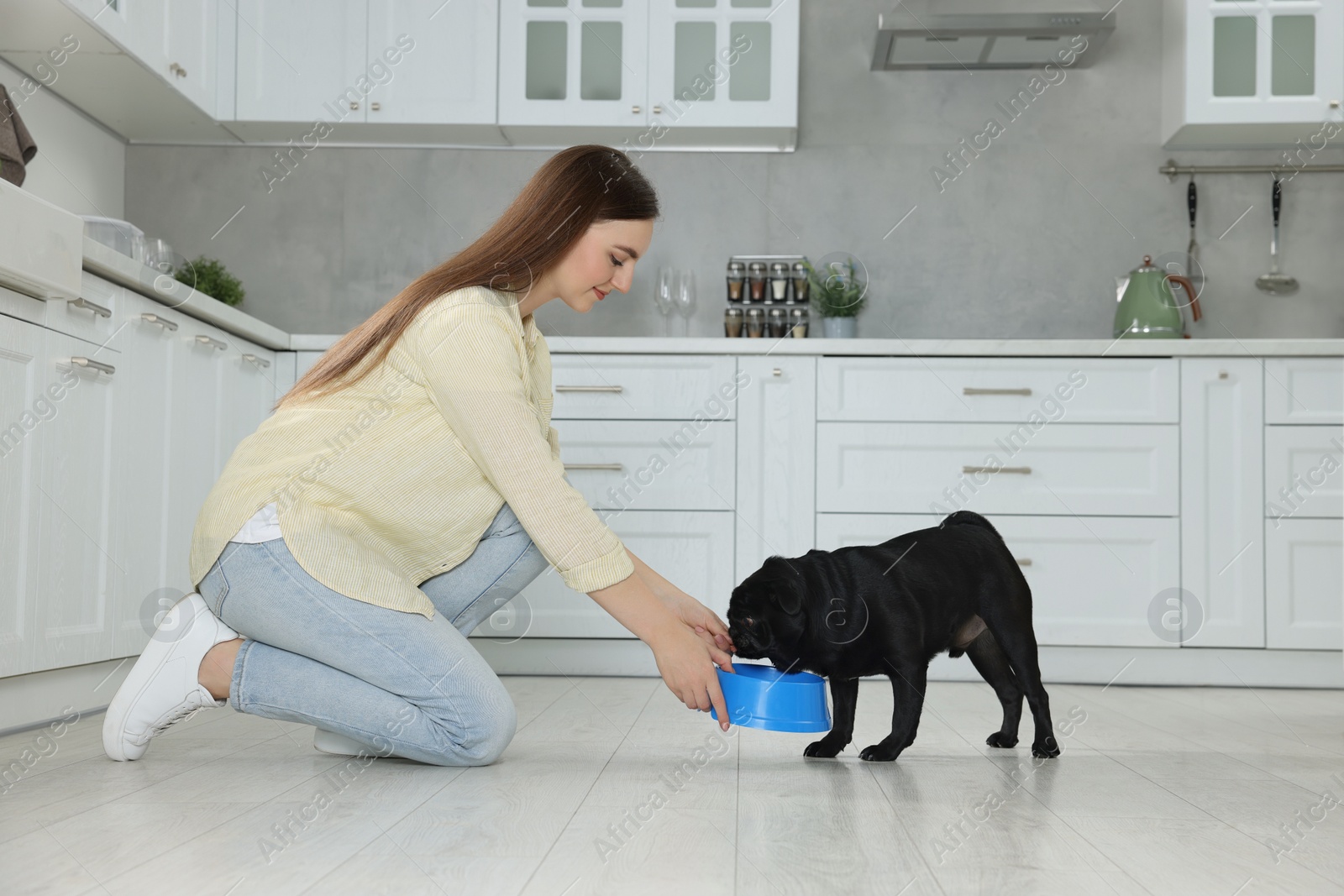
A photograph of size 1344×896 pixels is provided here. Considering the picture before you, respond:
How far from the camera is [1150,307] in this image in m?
3.18

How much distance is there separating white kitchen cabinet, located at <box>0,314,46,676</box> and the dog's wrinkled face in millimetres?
1165

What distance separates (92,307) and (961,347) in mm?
1968

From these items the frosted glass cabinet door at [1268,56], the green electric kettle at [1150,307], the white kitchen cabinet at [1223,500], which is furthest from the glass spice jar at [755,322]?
the frosted glass cabinet door at [1268,56]

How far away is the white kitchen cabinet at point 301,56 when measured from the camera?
10.6 feet

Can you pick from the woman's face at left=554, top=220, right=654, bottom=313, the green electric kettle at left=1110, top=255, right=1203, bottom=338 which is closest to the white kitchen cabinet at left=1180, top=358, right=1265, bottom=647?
the green electric kettle at left=1110, top=255, right=1203, bottom=338

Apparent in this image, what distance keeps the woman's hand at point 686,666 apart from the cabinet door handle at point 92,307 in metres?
1.26

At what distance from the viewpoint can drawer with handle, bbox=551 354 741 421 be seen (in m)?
2.88

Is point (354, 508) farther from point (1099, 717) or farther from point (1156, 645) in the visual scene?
point (1156, 645)

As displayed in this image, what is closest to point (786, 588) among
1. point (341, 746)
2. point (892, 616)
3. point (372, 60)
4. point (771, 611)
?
point (771, 611)

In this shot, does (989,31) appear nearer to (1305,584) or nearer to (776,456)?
(776,456)

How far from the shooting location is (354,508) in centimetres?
149

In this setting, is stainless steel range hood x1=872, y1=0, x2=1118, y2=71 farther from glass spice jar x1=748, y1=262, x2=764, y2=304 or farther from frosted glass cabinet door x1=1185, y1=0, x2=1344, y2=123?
glass spice jar x1=748, y1=262, x2=764, y2=304

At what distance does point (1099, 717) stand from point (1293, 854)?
112 centimetres

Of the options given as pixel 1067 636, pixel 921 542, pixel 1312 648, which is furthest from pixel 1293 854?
pixel 1312 648
